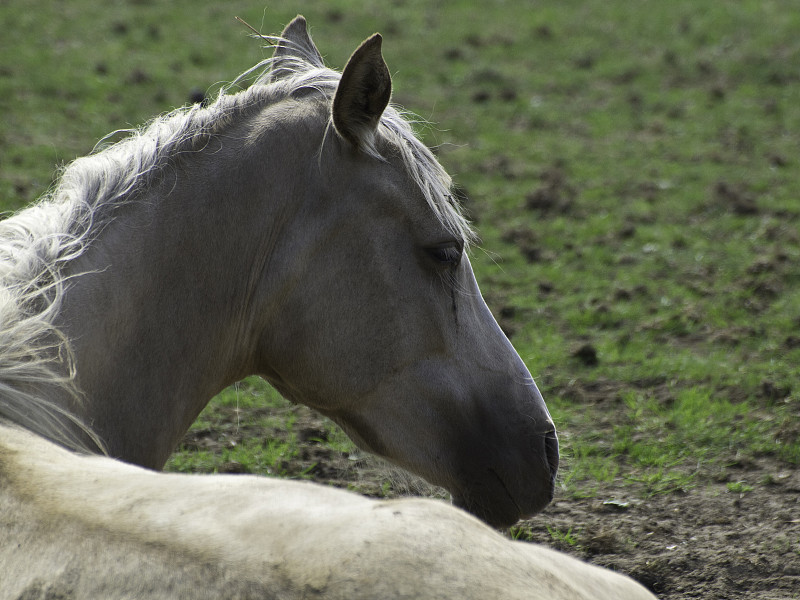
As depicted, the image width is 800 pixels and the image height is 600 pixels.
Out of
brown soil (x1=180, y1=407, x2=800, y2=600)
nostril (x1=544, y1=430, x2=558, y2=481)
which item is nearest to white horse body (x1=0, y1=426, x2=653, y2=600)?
nostril (x1=544, y1=430, x2=558, y2=481)

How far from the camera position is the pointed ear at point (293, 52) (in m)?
3.04

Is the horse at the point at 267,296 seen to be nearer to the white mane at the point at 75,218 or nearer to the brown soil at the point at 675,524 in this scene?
the white mane at the point at 75,218

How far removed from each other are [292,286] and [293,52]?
95 centimetres

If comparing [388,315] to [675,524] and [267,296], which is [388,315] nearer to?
[267,296]

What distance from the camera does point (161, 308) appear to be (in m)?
2.56

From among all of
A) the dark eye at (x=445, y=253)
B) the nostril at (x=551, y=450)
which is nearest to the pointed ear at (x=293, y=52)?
the dark eye at (x=445, y=253)

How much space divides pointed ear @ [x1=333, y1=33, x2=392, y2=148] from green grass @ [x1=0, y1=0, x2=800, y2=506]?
0.52m

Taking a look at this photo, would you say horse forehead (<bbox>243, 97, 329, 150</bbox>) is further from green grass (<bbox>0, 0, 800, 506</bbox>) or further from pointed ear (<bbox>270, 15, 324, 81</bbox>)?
green grass (<bbox>0, 0, 800, 506</bbox>)

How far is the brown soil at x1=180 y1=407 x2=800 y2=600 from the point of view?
3346 millimetres

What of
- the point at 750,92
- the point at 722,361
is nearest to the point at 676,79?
the point at 750,92

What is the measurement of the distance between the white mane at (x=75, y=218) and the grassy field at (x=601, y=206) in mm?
1191

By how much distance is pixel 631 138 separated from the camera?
372 inches

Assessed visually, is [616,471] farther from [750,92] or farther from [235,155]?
[750,92]

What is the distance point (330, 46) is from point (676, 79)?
444cm
